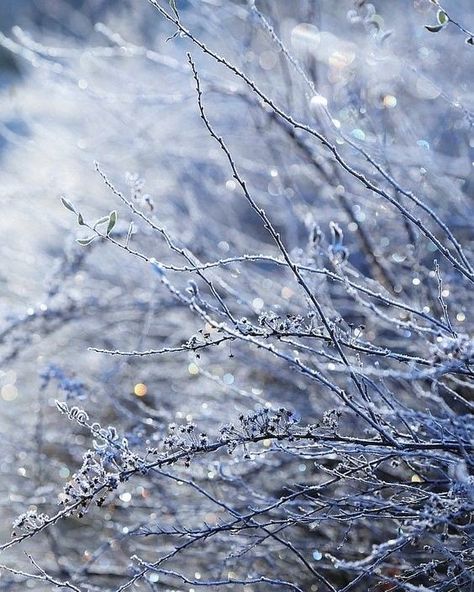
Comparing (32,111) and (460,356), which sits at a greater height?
(460,356)

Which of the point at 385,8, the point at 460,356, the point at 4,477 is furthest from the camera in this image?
the point at 385,8

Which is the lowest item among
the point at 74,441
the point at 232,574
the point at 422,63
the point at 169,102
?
the point at 74,441

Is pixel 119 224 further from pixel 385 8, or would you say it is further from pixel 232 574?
pixel 385 8

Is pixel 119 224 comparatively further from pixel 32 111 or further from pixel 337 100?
pixel 32 111

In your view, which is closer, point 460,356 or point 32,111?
point 460,356

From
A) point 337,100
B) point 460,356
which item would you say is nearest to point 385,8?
point 337,100

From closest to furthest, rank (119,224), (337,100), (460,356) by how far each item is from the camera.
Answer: (460,356)
(119,224)
(337,100)

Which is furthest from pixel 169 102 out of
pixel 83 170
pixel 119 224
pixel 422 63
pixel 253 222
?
pixel 253 222
